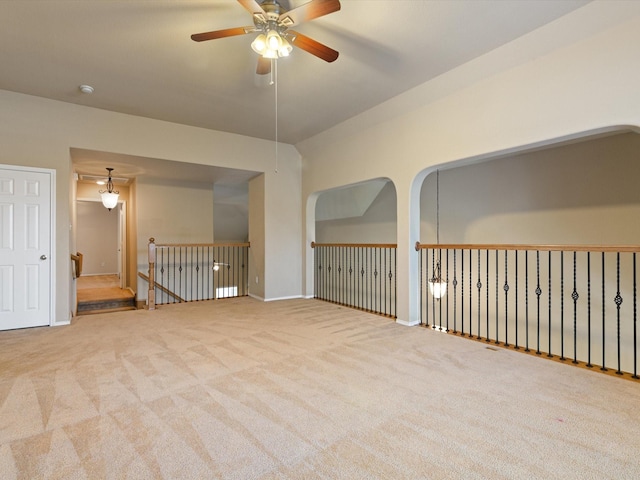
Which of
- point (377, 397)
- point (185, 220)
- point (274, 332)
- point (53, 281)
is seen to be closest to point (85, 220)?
point (185, 220)

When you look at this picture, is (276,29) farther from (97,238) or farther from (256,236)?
(97,238)

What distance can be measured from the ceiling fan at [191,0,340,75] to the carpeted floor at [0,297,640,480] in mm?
2642

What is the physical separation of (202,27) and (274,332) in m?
3.22

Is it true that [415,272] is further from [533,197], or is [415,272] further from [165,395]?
[165,395]

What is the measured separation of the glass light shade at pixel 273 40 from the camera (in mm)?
2459

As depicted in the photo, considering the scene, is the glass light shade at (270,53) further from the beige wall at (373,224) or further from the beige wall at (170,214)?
the beige wall at (170,214)

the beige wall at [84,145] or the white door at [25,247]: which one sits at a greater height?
the beige wall at [84,145]

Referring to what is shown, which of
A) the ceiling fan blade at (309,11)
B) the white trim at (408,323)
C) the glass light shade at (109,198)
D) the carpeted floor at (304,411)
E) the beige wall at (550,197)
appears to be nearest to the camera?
the carpeted floor at (304,411)

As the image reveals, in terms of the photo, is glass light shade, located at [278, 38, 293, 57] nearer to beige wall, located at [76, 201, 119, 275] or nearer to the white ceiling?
the white ceiling

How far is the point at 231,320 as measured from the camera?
14.8 feet

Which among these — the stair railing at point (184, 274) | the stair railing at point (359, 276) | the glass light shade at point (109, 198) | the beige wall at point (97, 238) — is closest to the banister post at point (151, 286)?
the stair railing at point (184, 274)

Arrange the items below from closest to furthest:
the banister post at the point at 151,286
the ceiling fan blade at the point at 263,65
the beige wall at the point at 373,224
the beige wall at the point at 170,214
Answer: the ceiling fan blade at the point at 263,65, the banister post at the point at 151,286, the beige wall at the point at 170,214, the beige wall at the point at 373,224

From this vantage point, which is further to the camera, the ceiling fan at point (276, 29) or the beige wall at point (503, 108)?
the beige wall at point (503, 108)

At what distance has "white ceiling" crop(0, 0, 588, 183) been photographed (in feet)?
8.53
